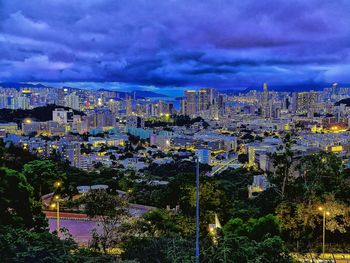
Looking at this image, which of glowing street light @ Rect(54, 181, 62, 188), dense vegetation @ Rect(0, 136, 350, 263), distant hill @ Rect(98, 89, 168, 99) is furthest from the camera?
distant hill @ Rect(98, 89, 168, 99)

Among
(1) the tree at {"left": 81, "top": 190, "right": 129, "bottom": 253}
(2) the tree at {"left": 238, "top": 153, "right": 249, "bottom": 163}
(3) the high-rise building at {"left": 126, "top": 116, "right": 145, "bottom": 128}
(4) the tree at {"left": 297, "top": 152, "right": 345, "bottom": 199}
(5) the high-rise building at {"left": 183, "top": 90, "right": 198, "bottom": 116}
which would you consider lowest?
(2) the tree at {"left": 238, "top": 153, "right": 249, "bottom": 163}

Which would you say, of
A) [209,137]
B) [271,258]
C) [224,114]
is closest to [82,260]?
[271,258]

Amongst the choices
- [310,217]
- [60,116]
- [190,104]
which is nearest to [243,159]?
[60,116]

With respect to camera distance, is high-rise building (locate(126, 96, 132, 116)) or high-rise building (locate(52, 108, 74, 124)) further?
high-rise building (locate(126, 96, 132, 116))

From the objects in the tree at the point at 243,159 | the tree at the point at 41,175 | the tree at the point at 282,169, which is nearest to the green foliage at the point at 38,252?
the tree at the point at 282,169

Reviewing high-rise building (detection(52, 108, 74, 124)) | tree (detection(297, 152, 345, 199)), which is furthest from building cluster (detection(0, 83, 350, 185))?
tree (detection(297, 152, 345, 199))

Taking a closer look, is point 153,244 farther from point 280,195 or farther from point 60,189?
point 60,189

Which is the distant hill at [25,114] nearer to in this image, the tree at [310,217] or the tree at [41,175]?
the tree at [41,175]

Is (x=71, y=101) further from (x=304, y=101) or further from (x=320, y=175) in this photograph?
(x=320, y=175)

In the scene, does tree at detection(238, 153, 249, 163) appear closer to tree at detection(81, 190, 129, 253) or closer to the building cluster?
the building cluster
